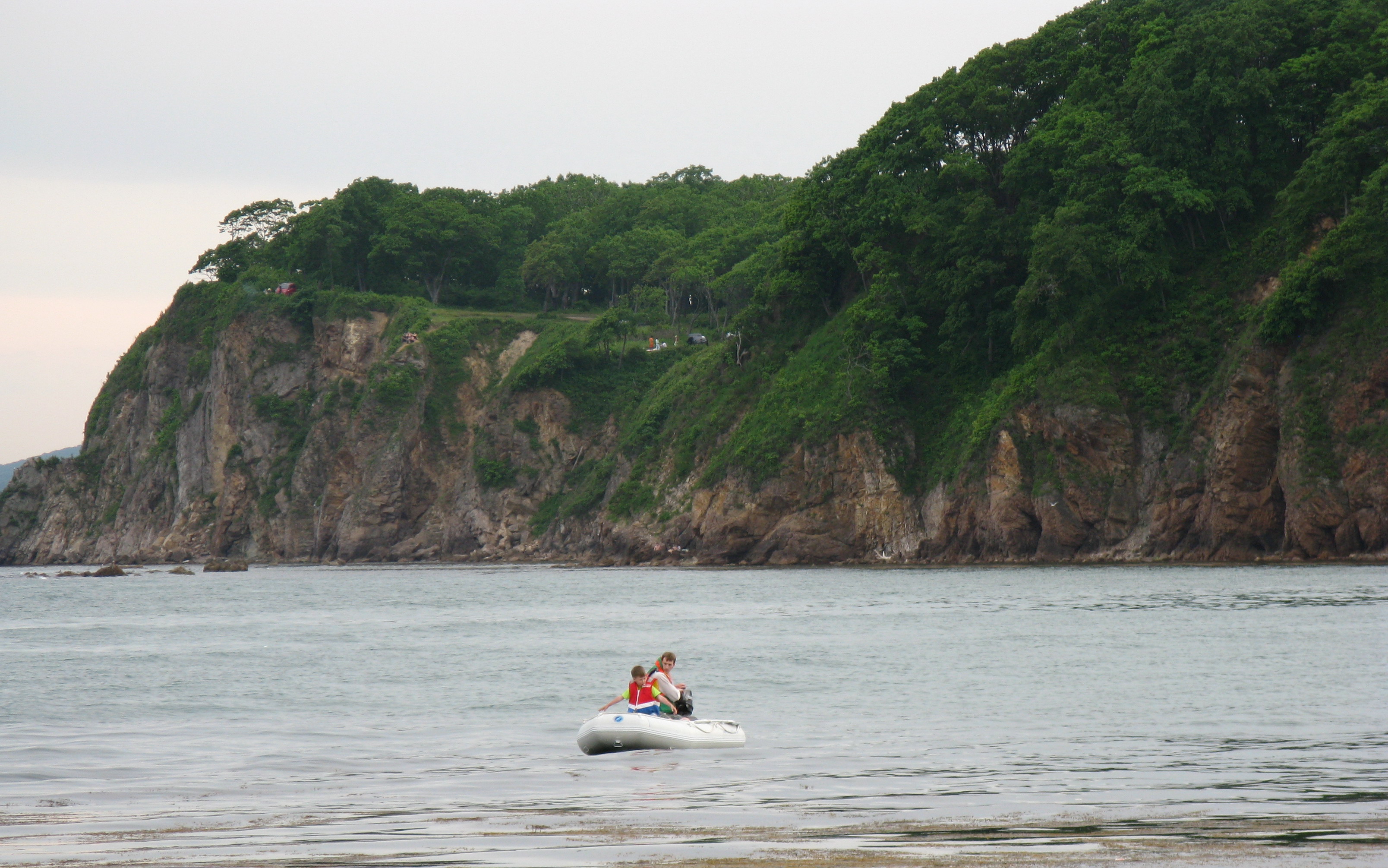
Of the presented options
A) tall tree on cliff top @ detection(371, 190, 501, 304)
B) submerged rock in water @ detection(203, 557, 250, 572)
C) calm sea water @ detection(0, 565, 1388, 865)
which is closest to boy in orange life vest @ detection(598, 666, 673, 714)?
calm sea water @ detection(0, 565, 1388, 865)

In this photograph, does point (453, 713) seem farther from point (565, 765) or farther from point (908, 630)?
point (908, 630)

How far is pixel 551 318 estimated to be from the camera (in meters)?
138

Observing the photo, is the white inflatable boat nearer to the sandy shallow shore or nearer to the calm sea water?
the calm sea water

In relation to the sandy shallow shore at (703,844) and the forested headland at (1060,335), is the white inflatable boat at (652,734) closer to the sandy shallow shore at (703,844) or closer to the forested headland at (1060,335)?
the sandy shallow shore at (703,844)

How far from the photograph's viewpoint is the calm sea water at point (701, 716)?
52.0 feet

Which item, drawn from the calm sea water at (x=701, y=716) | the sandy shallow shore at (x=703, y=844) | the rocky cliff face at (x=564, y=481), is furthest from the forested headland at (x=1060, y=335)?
the sandy shallow shore at (x=703, y=844)

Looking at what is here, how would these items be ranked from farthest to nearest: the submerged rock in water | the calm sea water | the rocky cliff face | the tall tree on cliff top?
the tall tree on cliff top < the submerged rock in water < the rocky cliff face < the calm sea water

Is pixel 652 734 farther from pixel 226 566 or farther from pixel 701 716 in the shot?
pixel 226 566

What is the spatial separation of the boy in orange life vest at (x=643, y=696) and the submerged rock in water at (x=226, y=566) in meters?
99.4

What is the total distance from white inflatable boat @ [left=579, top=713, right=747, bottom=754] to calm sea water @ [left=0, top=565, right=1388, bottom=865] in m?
0.25

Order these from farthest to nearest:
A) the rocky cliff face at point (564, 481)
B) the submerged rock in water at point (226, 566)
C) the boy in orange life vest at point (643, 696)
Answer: the submerged rock in water at point (226, 566), the rocky cliff face at point (564, 481), the boy in orange life vest at point (643, 696)

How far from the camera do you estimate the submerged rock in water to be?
4628 inches

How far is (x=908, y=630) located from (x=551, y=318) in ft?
318

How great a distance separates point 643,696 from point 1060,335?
201ft
